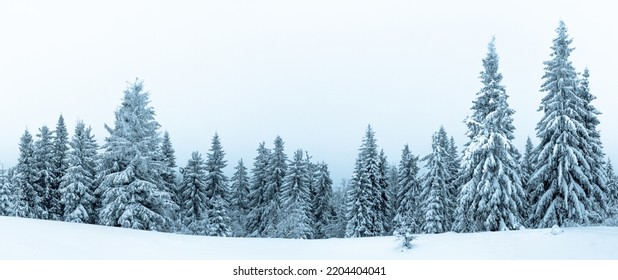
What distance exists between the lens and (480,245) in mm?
13477

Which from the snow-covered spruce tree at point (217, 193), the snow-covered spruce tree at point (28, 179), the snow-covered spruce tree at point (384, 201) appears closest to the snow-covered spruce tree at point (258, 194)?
the snow-covered spruce tree at point (217, 193)

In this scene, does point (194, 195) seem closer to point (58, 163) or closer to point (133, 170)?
point (58, 163)

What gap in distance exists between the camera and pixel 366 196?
38062mm

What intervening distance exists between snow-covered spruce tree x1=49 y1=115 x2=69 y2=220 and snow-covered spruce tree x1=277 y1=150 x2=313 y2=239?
20.0 meters

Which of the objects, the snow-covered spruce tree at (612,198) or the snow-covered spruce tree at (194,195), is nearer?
the snow-covered spruce tree at (612,198)

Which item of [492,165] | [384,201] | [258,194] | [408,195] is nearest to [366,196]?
[384,201]

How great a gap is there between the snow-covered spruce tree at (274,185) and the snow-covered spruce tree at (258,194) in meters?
0.50

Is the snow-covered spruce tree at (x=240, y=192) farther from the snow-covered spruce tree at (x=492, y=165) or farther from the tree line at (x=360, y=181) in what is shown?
the snow-covered spruce tree at (x=492, y=165)

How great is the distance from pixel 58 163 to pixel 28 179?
2.78 meters

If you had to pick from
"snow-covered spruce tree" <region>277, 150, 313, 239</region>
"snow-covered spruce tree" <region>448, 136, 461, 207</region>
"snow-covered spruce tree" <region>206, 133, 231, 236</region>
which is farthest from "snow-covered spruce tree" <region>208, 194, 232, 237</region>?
"snow-covered spruce tree" <region>448, 136, 461, 207</region>

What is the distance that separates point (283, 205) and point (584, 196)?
83.7 feet

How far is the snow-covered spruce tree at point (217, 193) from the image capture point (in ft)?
128

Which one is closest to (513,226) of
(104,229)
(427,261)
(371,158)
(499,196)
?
(499,196)

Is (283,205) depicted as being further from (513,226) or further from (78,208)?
(513,226)
